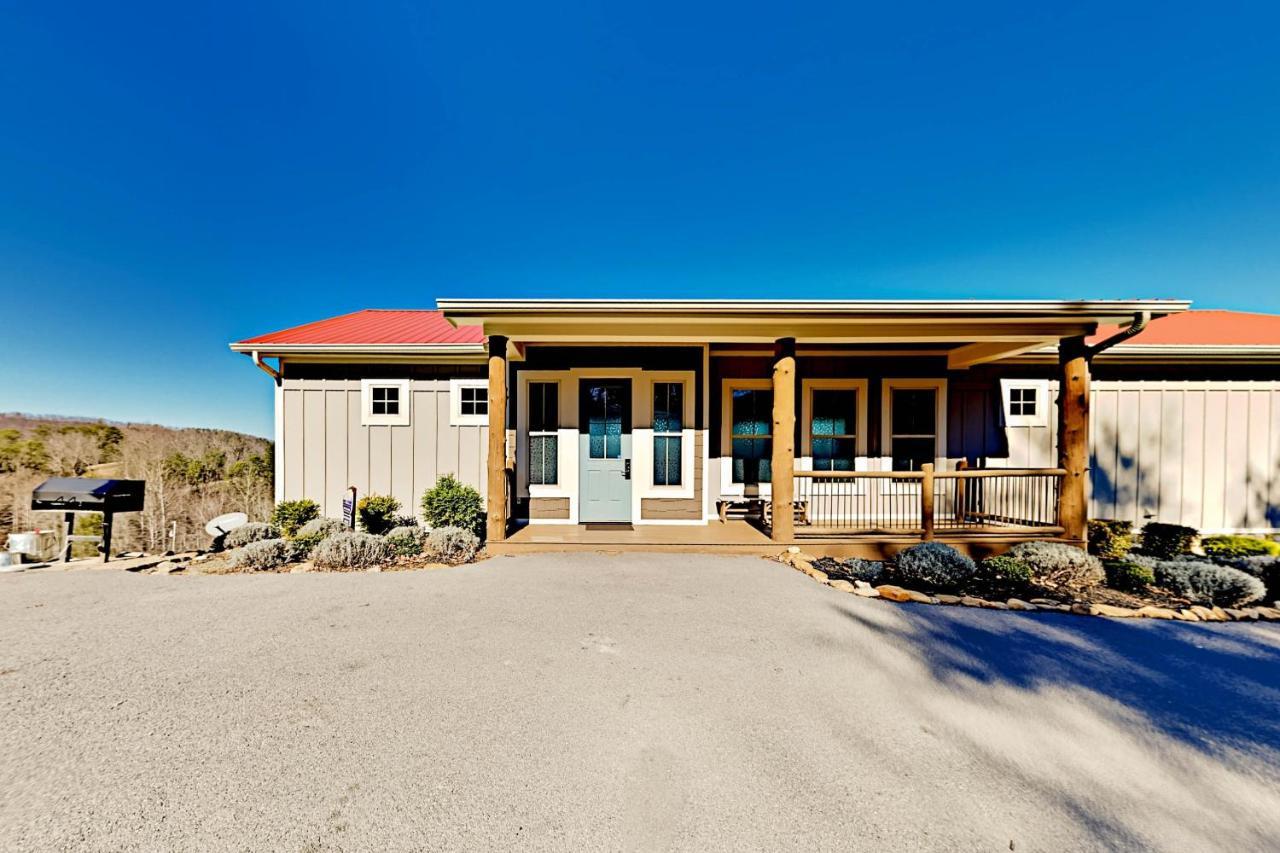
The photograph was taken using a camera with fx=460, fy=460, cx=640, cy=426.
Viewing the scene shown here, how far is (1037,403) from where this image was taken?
7754mm

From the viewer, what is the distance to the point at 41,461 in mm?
10664

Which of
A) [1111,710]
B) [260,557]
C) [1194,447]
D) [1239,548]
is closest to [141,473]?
[260,557]

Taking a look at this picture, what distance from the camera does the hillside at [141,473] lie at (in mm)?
8375

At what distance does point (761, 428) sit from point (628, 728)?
5722 mm

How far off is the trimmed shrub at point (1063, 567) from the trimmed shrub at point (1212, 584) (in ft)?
1.71

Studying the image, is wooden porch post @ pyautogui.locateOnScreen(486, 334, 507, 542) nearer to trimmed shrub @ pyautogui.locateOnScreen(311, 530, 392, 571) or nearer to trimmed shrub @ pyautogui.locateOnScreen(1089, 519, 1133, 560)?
trimmed shrub @ pyautogui.locateOnScreen(311, 530, 392, 571)

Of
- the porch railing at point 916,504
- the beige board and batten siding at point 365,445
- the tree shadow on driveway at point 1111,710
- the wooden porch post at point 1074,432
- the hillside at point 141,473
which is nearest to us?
the tree shadow on driveway at point 1111,710

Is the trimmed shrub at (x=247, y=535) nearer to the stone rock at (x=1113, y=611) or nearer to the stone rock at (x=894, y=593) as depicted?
the stone rock at (x=894, y=593)

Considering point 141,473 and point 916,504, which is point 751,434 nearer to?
point 916,504

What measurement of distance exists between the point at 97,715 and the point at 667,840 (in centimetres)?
314

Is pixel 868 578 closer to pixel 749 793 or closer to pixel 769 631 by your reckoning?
pixel 769 631

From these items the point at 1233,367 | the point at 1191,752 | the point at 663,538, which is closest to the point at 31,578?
the point at 663,538

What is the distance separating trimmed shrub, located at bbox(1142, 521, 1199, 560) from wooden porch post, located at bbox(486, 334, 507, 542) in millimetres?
8694

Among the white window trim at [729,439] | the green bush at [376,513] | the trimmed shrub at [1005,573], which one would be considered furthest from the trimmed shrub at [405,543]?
the trimmed shrub at [1005,573]
